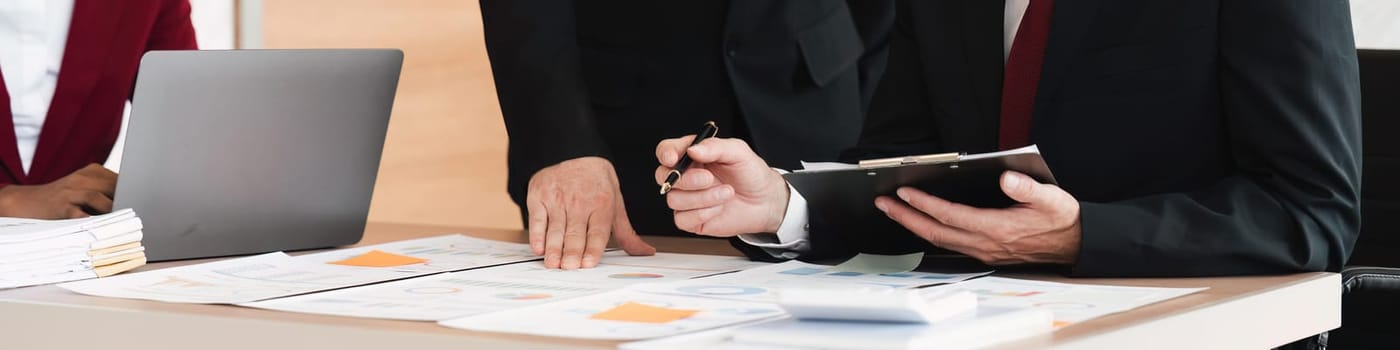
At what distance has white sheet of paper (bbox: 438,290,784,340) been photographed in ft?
3.13

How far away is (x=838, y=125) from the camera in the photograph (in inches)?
85.2

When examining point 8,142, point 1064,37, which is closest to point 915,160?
point 1064,37

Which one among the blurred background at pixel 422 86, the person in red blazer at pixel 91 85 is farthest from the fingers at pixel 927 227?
the blurred background at pixel 422 86

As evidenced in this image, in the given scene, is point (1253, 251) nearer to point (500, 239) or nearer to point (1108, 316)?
point (1108, 316)

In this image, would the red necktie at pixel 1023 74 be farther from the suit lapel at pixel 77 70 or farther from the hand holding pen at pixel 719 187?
the suit lapel at pixel 77 70

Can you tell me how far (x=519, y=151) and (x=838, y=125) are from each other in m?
0.54

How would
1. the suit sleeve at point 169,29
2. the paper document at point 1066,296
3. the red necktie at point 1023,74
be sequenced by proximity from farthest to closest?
the suit sleeve at point 169,29, the red necktie at point 1023,74, the paper document at point 1066,296

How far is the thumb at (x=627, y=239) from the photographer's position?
5.21 ft

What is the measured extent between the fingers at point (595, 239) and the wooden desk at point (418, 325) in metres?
0.42

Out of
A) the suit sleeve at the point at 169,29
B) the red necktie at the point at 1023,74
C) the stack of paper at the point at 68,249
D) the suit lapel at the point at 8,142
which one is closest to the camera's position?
the stack of paper at the point at 68,249

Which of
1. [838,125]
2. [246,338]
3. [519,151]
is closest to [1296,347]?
[838,125]

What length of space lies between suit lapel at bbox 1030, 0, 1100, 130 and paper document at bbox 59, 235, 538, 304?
59 cm

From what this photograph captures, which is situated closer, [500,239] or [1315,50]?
[1315,50]

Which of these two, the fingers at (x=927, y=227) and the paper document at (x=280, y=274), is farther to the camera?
the fingers at (x=927, y=227)
